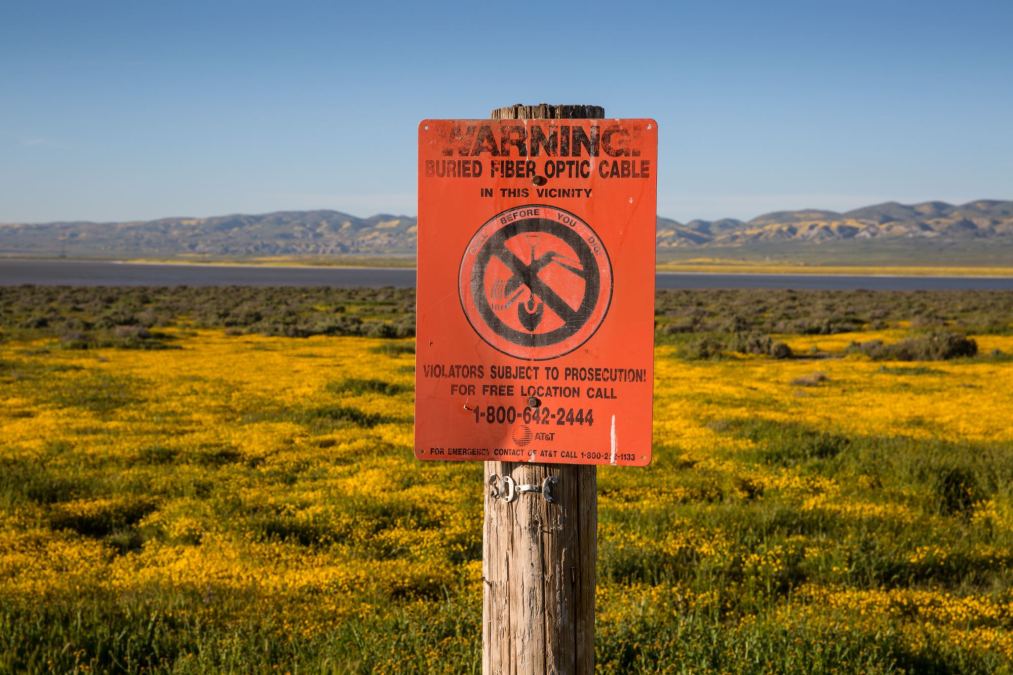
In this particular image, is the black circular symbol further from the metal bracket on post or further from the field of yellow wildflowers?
the field of yellow wildflowers

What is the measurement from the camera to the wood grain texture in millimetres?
2523

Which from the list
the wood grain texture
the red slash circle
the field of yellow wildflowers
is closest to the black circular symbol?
the red slash circle

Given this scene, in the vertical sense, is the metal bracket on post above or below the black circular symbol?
below

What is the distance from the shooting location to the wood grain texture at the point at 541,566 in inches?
99.3

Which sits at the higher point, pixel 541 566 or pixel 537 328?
pixel 537 328

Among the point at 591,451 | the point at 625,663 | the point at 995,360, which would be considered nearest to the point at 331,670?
the point at 625,663

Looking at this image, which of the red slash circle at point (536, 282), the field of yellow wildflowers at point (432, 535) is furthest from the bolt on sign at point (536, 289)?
the field of yellow wildflowers at point (432, 535)

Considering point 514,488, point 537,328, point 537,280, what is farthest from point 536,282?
point 514,488

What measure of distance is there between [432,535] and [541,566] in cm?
515

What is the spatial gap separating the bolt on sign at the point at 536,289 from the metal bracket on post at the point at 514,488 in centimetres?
8

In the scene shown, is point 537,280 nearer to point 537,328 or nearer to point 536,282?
point 536,282

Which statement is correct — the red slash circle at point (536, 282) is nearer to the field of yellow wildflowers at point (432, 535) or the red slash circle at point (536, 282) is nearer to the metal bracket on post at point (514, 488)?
the metal bracket on post at point (514, 488)

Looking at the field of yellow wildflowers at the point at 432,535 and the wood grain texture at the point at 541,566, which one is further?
the field of yellow wildflowers at the point at 432,535

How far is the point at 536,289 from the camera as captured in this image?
2.50m
